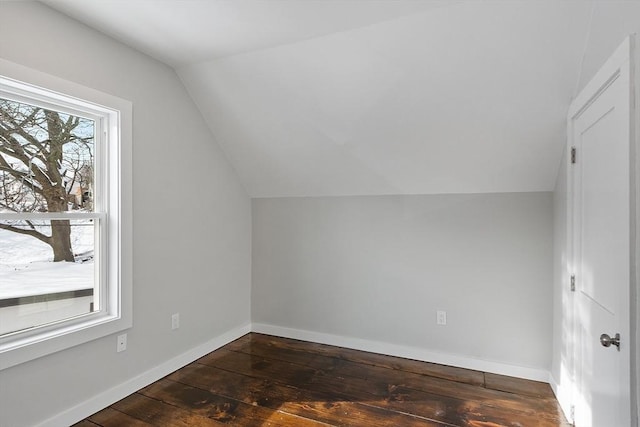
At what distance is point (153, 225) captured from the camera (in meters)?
2.60

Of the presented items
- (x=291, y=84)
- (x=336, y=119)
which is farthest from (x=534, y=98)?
(x=291, y=84)

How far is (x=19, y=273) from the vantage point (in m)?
1.95

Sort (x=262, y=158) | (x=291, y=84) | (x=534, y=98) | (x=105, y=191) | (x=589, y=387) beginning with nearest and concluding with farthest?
(x=589, y=387), (x=534, y=98), (x=105, y=191), (x=291, y=84), (x=262, y=158)

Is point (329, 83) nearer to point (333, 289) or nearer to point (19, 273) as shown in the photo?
point (333, 289)

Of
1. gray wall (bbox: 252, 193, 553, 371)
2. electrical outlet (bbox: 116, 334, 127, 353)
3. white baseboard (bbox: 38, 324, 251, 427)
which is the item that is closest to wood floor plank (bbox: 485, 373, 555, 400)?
gray wall (bbox: 252, 193, 553, 371)

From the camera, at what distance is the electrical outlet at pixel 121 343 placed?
2.36m

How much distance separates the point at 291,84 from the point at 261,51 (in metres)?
0.29

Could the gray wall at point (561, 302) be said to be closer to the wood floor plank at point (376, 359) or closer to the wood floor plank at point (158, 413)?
the wood floor plank at point (376, 359)

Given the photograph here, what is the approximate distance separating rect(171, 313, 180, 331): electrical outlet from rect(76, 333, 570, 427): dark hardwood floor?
335 mm

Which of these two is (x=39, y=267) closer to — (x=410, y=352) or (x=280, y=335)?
(x=280, y=335)

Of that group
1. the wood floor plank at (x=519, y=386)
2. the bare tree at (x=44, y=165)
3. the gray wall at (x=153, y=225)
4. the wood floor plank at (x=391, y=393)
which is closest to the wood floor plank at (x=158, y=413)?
the gray wall at (x=153, y=225)

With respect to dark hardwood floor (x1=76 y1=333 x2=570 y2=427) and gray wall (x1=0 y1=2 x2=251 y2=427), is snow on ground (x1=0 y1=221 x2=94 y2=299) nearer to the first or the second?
gray wall (x1=0 y1=2 x2=251 y2=427)

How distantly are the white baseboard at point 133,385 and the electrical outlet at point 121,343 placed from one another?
23cm

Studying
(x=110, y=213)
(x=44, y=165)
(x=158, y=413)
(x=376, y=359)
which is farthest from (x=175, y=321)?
(x=376, y=359)
